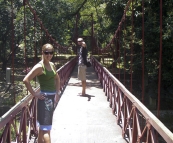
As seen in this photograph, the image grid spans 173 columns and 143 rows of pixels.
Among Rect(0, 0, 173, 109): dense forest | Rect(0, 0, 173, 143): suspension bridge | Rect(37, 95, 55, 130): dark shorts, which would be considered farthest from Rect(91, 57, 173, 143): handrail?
Rect(0, 0, 173, 109): dense forest

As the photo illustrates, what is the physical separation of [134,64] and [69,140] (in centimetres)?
881

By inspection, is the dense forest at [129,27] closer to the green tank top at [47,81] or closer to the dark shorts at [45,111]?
the green tank top at [47,81]

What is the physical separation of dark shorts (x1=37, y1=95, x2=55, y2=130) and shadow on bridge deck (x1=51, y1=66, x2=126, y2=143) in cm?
105

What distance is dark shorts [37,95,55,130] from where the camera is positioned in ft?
12.3

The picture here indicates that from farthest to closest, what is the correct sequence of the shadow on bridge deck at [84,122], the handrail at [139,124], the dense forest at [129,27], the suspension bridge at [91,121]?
1. the dense forest at [129,27]
2. the shadow on bridge deck at [84,122]
3. the suspension bridge at [91,121]
4. the handrail at [139,124]

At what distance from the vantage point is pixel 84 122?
5977 millimetres

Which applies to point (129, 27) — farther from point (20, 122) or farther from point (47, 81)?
point (20, 122)

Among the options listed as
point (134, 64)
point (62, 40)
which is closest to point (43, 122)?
point (134, 64)

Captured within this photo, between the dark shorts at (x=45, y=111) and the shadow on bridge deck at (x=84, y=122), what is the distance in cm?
105

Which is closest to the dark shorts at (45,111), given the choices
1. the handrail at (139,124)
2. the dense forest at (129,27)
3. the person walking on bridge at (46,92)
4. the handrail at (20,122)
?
the person walking on bridge at (46,92)

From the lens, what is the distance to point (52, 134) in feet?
16.9

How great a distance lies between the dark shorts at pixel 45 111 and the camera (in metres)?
3.76

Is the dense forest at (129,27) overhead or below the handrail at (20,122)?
overhead

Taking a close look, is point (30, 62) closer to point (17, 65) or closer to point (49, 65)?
point (17, 65)
